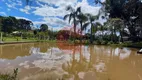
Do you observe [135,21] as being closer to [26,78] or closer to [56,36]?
[56,36]

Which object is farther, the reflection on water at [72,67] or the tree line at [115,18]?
the tree line at [115,18]

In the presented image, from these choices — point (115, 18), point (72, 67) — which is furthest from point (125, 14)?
point (72, 67)

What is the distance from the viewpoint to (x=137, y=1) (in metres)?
29.1

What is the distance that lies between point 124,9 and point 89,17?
21.2 ft

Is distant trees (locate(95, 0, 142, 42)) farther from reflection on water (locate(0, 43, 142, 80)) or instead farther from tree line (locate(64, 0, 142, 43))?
reflection on water (locate(0, 43, 142, 80))

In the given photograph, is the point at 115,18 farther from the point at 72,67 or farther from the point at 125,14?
the point at 72,67

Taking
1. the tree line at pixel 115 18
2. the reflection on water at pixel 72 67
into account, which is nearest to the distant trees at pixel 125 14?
the tree line at pixel 115 18

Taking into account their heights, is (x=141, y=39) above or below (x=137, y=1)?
below

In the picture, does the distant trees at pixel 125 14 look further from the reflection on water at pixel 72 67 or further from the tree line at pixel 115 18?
the reflection on water at pixel 72 67

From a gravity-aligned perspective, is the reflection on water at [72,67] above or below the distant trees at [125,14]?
below

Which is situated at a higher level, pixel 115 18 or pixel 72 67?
pixel 115 18

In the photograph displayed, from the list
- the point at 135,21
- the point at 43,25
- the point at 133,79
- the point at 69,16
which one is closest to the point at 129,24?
the point at 135,21

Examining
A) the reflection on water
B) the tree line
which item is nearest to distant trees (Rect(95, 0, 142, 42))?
the tree line

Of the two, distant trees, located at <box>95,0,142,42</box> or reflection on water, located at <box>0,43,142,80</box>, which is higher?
distant trees, located at <box>95,0,142,42</box>
